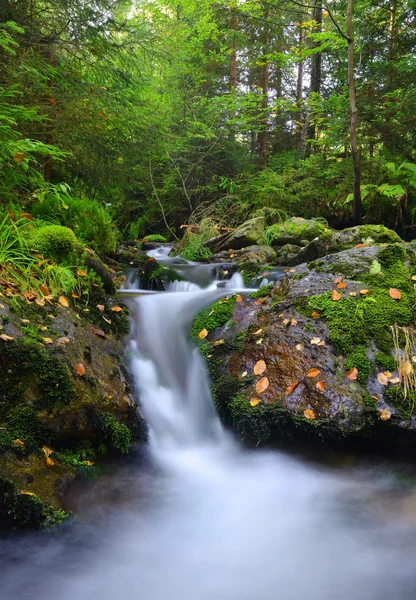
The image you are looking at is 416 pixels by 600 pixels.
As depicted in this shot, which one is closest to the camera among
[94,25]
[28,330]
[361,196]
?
[28,330]

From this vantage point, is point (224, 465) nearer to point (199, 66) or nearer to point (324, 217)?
point (324, 217)

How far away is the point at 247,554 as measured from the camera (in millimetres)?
2080

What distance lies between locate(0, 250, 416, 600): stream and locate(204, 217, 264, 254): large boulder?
5731 mm

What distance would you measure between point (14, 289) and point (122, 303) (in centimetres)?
135

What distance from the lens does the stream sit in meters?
1.83

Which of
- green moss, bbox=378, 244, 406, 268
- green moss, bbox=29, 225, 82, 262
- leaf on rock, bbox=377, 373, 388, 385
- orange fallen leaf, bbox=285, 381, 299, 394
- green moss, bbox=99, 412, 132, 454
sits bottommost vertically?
green moss, bbox=99, 412, 132, 454

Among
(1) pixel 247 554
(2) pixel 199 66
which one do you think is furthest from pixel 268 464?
(2) pixel 199 66

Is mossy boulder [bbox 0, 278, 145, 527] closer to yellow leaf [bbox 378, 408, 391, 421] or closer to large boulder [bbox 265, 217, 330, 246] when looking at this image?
yellow leaf [bbox 378, 408, 391, 421]

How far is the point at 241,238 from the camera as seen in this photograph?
866 centimetres

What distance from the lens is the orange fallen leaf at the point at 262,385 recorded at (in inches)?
123

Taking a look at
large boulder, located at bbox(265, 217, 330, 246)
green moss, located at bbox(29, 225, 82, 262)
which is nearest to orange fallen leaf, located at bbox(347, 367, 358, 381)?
green moss, located at bbox(29, 225, 82, 262)

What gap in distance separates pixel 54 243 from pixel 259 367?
239cm

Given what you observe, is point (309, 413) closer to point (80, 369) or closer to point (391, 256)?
point (80, 369)

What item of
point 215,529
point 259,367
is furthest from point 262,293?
point 215,529
